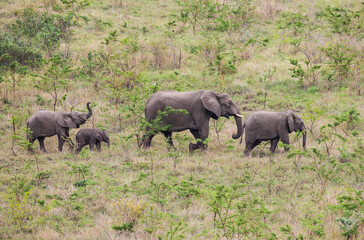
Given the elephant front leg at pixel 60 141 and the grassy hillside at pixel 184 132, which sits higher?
the grassy hillside at pixel 184 132

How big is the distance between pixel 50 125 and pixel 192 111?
152 inches

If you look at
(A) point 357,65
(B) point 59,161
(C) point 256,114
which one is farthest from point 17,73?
(A) point 357,65

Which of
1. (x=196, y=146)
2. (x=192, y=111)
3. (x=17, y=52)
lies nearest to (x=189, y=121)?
(x=192, y=111)

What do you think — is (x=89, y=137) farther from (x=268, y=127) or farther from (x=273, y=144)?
(x=273, y=144)

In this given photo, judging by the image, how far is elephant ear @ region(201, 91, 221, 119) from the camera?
41.1 feet

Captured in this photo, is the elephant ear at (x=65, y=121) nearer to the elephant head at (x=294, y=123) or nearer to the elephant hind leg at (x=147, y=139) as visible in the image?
the elephant hind leg at (x=147, y=139)

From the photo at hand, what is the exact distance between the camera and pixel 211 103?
12.5 meters

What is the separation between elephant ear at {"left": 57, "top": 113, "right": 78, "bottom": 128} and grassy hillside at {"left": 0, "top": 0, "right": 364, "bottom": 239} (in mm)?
709

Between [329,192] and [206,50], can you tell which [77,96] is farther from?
[329,192]

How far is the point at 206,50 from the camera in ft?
62.3

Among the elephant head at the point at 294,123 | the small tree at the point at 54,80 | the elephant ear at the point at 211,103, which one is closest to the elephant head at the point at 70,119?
the small tree at the point at 54,80

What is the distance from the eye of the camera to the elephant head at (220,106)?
41.1ft

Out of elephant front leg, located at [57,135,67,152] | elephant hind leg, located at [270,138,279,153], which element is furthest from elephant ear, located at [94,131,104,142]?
elephant hind leg, located at [270,138,279,153]

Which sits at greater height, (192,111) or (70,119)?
(192,111)
